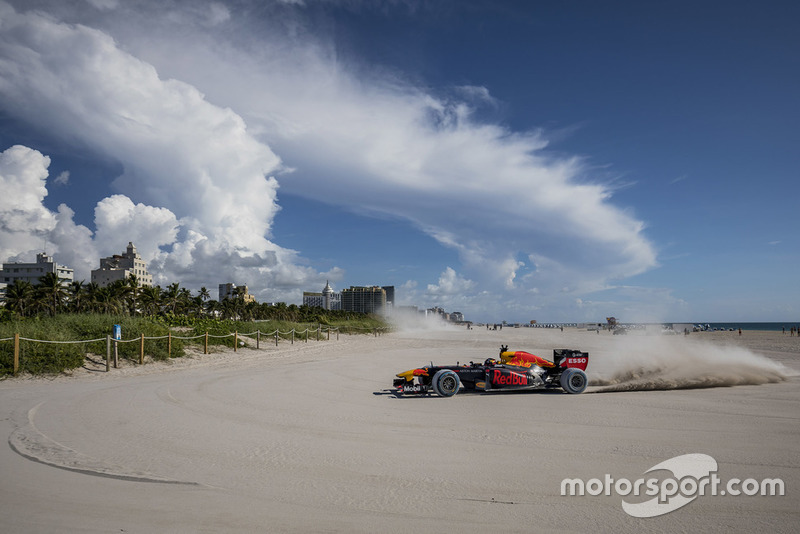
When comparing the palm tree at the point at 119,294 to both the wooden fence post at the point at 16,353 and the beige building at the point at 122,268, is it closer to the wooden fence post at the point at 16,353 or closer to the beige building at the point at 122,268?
the wooden fence post at the point at 16,353

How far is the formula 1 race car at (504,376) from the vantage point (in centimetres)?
1334

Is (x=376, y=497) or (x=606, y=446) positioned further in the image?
(x=606, y=446)

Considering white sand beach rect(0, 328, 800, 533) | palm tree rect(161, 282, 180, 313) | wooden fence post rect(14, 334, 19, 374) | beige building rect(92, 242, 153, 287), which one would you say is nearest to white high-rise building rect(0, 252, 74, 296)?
beige building rect(92, 242, 153, 287)

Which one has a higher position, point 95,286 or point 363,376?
point 95,286

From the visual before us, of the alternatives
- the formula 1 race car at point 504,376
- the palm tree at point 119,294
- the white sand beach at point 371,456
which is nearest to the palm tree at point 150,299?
the palm tree at point 119,294

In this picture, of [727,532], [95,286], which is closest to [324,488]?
[727,532]

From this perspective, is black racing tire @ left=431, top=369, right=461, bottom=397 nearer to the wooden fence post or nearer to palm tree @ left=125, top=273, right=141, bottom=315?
the wooden fence post

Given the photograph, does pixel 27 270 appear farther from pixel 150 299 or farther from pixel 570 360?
pixel 570 360

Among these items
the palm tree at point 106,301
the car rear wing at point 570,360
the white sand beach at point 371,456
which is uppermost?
the palm tree at point 106,301

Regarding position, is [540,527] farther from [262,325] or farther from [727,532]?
[262,325]

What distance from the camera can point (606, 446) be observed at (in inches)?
307

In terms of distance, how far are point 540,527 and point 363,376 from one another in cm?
1405

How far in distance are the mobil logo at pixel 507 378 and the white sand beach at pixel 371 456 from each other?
459 millimetres

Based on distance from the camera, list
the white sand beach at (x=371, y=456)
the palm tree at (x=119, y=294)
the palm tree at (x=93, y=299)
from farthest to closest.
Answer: the palm tree at (x=119, y=294) → the palm tree at (x=93, y=299) → the white sand beach at (x=371, y=456)
